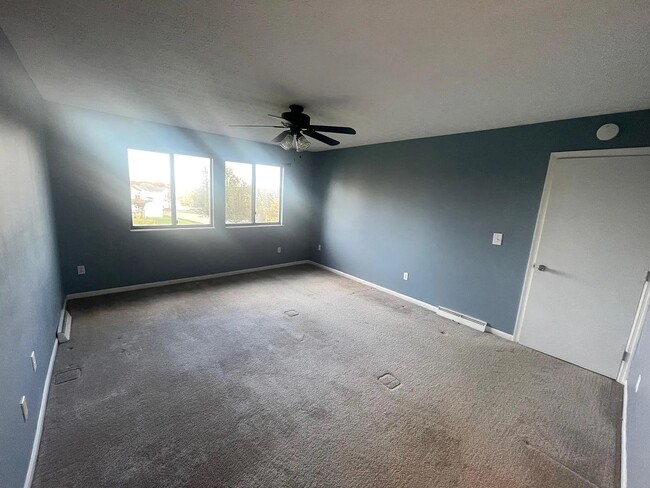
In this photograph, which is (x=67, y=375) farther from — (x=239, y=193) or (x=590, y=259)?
(x=590, y=259)

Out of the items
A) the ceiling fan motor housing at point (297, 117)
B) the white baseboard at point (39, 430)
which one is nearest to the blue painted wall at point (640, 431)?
the white baseboard at point (39, 430)

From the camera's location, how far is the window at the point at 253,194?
488 centimetres

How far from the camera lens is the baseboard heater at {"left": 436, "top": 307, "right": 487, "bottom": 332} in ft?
11.2

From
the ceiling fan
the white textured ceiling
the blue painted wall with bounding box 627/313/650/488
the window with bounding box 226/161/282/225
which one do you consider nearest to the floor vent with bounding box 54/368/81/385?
the white textured ceiling

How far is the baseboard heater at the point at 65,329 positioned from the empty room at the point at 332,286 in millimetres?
28

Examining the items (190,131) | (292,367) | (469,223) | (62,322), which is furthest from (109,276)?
(469,223)

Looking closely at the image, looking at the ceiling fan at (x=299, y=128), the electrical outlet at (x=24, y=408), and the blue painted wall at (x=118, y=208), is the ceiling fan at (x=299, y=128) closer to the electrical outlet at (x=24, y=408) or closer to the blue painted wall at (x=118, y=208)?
the blue painted wall at (x=118, y=208)

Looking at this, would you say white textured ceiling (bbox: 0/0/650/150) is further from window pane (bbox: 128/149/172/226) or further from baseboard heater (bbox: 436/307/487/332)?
baseboard heater (bbox: 436/307/487/332)

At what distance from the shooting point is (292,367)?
250 cm

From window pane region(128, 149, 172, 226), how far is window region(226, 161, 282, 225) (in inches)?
37.3

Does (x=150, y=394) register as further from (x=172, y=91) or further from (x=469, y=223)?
(x=469, y=223)

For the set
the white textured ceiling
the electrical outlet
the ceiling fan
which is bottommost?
the electrical outlet

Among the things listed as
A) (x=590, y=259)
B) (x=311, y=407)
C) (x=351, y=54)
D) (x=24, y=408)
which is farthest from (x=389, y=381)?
(x=351, y=54)

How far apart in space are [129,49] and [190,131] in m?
2.59
